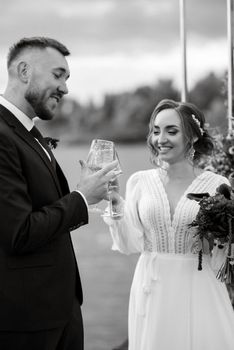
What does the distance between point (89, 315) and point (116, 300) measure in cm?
146

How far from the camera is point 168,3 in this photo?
65.7 feet

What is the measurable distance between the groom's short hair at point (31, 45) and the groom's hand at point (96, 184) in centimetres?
45

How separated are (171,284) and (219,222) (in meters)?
0.45

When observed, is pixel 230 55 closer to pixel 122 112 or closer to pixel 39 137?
pixel 39 137

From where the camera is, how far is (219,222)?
2.62 metres

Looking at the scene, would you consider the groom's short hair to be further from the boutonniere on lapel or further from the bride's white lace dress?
the bride's white lace dress

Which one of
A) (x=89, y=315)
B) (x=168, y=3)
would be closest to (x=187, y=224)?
(x=89, y=315)

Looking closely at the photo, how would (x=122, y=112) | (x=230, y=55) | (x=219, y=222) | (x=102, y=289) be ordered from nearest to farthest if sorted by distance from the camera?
(x=219, y=222) → (x=230, y=55) → (x=102, y=289) → (x=122, y=112)

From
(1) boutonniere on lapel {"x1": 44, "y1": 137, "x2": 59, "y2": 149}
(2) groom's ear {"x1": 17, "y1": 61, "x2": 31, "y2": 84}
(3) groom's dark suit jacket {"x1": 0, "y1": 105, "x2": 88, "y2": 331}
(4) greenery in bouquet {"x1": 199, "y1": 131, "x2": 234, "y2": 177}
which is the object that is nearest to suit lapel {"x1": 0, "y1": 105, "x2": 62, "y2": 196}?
(3) groom's dark suit jacket {"x1": 0, "y1": 105, "x2": 88, "y2": 331}

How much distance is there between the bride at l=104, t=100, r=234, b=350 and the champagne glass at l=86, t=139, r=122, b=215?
0.67 metres

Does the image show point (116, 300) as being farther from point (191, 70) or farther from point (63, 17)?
point (63, 17)

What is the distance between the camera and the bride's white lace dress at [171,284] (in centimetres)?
283

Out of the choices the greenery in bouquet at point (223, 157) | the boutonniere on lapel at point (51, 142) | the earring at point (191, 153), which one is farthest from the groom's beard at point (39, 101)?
the greenery in bouquet at point (223, 157)

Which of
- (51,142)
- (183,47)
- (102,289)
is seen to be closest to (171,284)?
(51,142)
